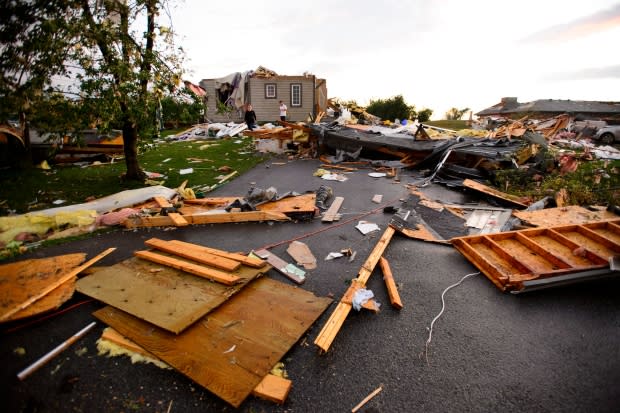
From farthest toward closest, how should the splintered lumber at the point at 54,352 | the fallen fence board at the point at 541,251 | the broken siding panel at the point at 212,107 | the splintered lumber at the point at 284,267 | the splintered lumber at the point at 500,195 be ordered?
the broken siding panel at the point at 212,107, the splintered lumber at the point at 500,195, the splintered lumber at the point at 284,267, the fallen fence board at the point at 541,251, the splintered lumber at the point at 54,352

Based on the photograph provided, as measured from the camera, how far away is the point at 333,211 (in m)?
6.32

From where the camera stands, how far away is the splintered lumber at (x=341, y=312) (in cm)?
277

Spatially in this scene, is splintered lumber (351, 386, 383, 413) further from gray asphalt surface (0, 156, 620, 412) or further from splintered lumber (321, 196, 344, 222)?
splintered lumber (321, 196, 344, 222)

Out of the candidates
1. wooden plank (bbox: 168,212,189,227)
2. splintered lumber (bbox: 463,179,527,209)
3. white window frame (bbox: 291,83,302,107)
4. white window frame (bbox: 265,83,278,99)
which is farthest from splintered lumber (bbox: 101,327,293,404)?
white window frame (bbox: 291,83,302,107)

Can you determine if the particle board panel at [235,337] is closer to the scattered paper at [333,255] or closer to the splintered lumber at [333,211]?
the scattered paper at [333,255]

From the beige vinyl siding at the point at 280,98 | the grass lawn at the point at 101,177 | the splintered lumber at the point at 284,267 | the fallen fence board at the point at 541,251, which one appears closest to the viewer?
the fallen fence board at the point at 541,251

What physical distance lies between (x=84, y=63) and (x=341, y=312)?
7.08 metres

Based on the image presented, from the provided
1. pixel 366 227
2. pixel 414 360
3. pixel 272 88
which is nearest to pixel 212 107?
pixel 272 88

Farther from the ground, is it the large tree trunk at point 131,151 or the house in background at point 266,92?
the house in background at point 266,92

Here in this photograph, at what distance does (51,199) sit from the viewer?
698 cm

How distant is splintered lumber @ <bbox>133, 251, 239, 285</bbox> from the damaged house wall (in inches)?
780

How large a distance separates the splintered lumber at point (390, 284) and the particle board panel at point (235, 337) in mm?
795

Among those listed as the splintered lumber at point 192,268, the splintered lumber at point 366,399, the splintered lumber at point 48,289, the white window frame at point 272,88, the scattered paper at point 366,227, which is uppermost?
the white window frame at point 272,88

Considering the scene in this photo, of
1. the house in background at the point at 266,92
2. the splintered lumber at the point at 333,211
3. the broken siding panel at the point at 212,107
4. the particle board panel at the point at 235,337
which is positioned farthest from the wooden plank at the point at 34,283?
the house in background at the point at 266,92
